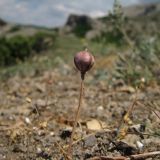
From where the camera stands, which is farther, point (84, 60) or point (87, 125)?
point (87, 125)

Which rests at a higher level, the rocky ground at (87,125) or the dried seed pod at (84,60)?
the dried seed pod at (84,60)

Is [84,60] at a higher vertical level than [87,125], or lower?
higher

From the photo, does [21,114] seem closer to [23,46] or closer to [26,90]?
[26,90]

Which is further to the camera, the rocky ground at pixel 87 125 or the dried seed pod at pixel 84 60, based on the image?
the rocky ground at pixel 87 125

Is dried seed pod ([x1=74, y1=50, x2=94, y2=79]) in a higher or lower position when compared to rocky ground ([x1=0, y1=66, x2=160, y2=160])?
higher

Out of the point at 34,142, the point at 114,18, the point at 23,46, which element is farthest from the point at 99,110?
the point at 23,46

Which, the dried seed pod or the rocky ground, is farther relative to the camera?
the rocky ground

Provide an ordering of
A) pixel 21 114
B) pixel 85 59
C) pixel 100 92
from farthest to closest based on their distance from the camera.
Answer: pixel 100 92 → pixel 21 114 → pixel 85 59

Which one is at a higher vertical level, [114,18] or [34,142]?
[114,18]
